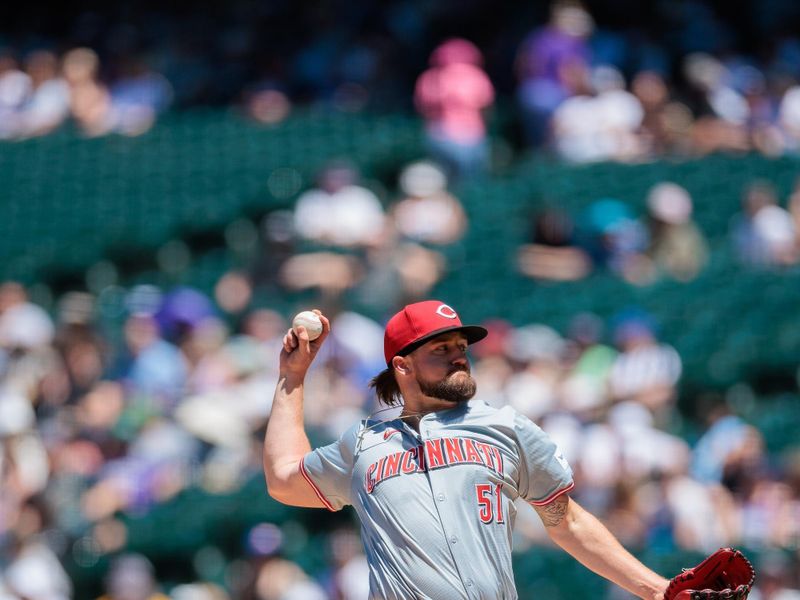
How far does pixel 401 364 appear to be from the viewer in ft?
15.7

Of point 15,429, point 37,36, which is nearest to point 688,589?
point 15,429

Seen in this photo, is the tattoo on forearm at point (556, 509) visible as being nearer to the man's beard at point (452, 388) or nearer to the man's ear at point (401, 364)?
the man's beard at point (452, 388)

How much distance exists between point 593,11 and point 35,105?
17.1 ft

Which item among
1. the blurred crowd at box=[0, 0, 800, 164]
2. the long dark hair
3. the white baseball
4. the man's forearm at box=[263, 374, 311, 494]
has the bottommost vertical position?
the blurred crowd at box=[0, 0, 800, 164]

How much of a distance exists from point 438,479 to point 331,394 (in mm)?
5716

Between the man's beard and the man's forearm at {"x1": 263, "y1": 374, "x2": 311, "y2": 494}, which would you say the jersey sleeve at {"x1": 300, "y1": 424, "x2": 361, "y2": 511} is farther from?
the man's beard

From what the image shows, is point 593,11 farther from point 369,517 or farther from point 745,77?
point 369,517

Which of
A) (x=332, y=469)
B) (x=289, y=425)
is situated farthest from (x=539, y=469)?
(x=289, y=425)

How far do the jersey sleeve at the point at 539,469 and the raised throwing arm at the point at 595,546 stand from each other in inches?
1.5

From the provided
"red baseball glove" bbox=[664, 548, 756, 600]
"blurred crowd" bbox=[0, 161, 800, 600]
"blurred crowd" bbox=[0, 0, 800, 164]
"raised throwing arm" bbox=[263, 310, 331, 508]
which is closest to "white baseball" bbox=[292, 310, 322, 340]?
"raised throwing arm" bbox=[263, 310, 331, 508]

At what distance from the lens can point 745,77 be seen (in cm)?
1318

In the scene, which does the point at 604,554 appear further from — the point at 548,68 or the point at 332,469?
the point at 548,68

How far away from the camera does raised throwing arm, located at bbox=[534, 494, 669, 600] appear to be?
15.1 ft

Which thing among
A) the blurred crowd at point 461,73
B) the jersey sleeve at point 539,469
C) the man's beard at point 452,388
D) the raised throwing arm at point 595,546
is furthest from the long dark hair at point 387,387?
the blurred crowd at point 461,73
